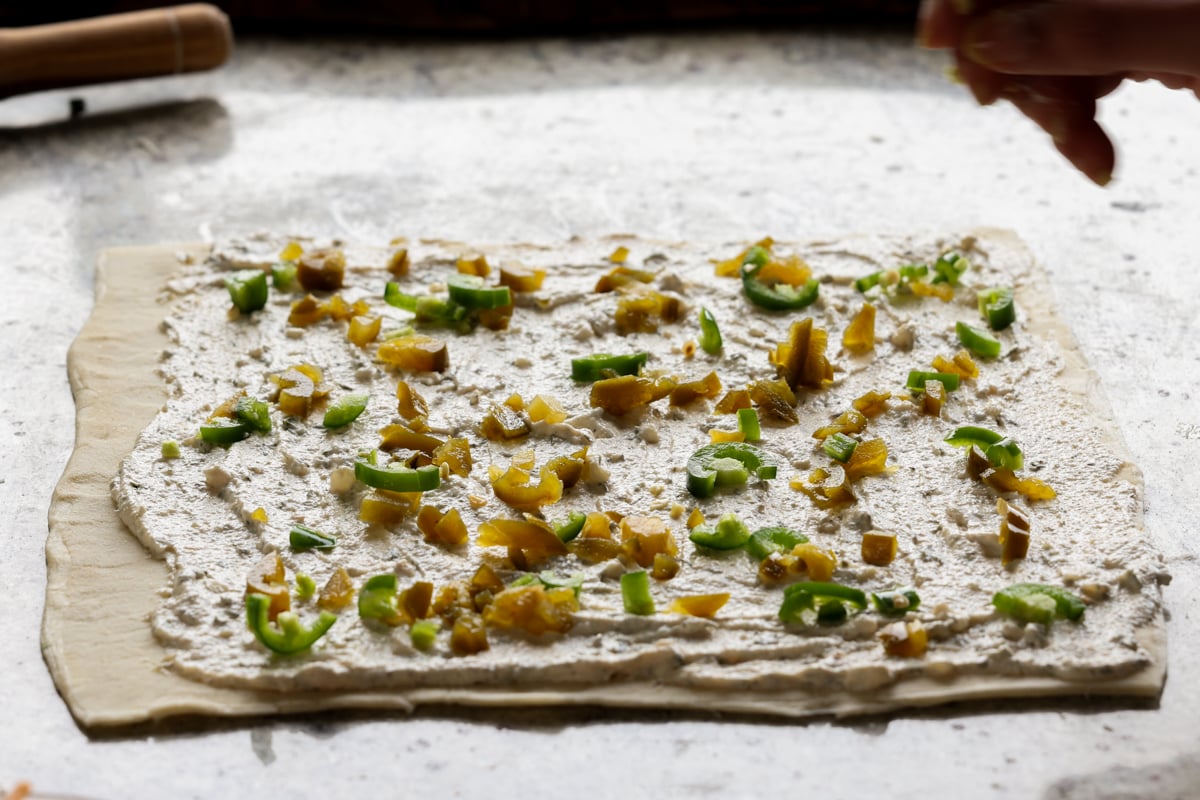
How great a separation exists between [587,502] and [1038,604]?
694mm

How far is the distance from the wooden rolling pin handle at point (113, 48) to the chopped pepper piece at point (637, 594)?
2302 mm

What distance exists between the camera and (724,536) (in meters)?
2.03

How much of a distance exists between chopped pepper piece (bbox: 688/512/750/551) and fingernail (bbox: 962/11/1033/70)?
29.6 inches

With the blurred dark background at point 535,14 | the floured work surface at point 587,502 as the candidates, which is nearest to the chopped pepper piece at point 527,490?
the floured work surface at point 587,502

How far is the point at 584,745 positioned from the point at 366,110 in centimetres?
237

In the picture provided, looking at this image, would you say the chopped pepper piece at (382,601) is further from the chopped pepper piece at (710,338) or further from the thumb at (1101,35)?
the thumb at (1101,35)

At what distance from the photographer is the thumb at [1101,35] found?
68.4 inches

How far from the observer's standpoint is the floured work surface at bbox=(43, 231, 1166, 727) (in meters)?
1.85

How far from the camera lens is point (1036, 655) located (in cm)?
186

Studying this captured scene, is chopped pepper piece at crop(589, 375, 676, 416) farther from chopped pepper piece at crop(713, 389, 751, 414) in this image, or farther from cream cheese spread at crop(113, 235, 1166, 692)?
chopped pepper piece at crop(713, 389, 751, 414)

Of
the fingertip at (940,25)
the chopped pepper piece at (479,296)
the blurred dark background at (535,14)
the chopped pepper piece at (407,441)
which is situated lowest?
the chopped pepper piece at (407,441)

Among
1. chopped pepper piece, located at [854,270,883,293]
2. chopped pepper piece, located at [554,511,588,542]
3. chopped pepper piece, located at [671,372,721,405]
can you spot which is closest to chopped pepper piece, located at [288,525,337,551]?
chopped pepper piece, located at [554,511,588,542]

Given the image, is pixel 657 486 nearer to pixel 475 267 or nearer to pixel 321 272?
pixel 475 267

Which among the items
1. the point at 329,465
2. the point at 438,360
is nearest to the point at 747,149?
the point at 438,360
